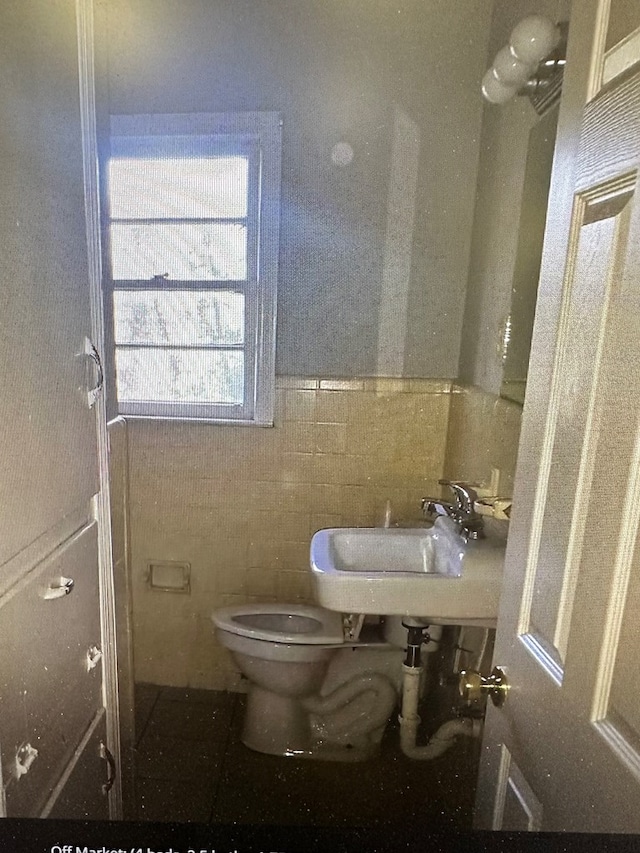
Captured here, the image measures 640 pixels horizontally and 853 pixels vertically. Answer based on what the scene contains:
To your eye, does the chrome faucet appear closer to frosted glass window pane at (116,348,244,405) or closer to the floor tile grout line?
frosted glass window pane at (116,348,244,405)

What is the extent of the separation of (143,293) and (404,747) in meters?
1.13

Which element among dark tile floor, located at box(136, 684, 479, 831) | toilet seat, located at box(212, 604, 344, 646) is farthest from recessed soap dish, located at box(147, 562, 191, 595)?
dark tile floor, located at box(136, 684, 479, 831)

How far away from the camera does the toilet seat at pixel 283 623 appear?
4.31ft

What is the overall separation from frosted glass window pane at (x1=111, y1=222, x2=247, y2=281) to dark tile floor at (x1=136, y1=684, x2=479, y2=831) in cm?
96

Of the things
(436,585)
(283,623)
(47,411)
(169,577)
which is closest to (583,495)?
(436,585)

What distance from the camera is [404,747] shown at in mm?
1214

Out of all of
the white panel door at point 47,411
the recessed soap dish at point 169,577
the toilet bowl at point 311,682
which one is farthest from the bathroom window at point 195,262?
the toilet bowl at point 311,682

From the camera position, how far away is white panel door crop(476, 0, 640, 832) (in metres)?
0.48

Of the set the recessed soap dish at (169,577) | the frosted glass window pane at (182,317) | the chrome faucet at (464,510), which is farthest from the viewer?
the recessed soap dish at (169,577)

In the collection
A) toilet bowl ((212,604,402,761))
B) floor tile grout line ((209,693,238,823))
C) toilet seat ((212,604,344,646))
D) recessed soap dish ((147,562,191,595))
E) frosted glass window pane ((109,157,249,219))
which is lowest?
floor tile grout line ((209,693,238,823))

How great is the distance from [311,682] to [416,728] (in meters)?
0.26

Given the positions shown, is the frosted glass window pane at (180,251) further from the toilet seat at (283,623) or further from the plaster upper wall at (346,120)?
the toilet seat at (283,623)

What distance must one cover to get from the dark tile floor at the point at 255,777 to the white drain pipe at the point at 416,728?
2cm

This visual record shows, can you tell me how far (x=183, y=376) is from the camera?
1.27m
